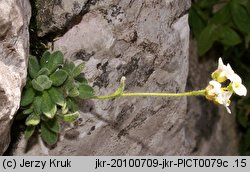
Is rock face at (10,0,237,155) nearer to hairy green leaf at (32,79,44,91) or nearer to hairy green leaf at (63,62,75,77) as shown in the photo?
hairy green leaf at (63,62,75,77)

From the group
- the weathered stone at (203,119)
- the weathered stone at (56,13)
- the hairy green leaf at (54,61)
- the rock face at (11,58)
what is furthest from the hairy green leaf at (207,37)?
the rock face at (11,58)

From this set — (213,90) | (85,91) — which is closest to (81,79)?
(85,91)

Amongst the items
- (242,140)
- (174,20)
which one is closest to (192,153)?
(242,140)

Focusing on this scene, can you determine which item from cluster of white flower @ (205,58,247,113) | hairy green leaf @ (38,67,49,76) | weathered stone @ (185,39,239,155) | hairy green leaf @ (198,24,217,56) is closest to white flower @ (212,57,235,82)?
cluster of white flower @ (205,58,247,113)

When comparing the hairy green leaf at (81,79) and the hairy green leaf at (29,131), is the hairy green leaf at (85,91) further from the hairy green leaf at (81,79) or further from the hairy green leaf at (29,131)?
the hairy green leaf at (29,131)

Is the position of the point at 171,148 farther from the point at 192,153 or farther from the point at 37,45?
the point at 37,45

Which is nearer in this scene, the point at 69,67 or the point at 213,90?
the point at 213,90

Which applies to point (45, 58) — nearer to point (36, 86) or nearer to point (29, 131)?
point (36, 86)
